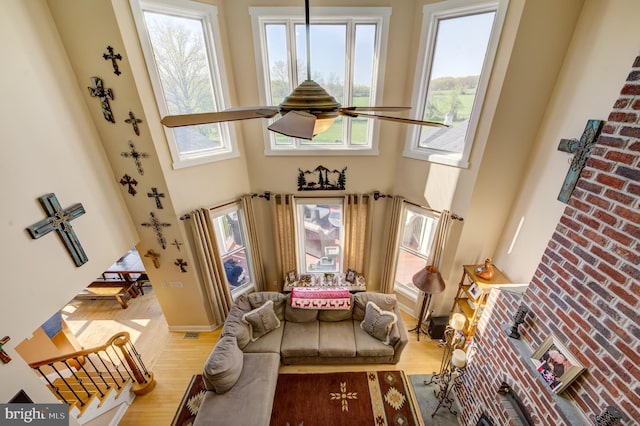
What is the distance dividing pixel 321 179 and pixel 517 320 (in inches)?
126

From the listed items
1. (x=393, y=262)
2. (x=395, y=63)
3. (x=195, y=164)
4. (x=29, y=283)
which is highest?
(x=395, y=63)

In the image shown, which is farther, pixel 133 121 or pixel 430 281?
pixel 430 281

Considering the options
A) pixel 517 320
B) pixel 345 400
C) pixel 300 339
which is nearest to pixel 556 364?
pixel 517 320

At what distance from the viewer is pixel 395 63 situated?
3.78m

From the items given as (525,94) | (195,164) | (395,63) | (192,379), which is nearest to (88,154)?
(195,164)

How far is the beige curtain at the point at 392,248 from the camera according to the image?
14.7 feet

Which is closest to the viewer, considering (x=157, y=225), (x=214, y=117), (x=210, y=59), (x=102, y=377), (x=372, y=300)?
(x=214, y=117)

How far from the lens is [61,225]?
107 inches

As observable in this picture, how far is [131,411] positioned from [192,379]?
2.55 ft

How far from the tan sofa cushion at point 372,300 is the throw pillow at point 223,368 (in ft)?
6.30

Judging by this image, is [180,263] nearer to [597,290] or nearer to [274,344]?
[274,344]

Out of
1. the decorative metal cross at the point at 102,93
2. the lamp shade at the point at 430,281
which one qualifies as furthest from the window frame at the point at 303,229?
the decorative metal cross at the point at 102,93

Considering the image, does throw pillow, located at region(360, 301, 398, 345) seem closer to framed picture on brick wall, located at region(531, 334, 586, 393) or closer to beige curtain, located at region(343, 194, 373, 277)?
beige curtain, located at region(343, 194, 373, 277)

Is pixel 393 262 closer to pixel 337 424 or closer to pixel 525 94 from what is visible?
pixel 337 424
